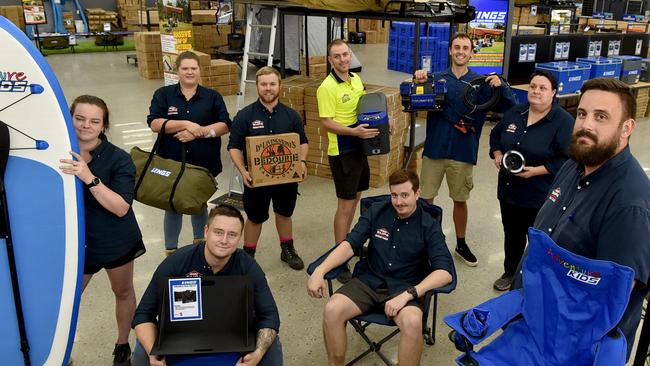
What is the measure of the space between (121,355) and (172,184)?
1.09 meters

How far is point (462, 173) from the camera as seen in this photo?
3.81 meters

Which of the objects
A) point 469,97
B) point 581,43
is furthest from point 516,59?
point 469,97

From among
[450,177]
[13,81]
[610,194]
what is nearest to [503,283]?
[450,177]

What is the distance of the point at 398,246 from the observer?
288 cm

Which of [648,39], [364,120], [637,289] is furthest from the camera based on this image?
[648,39]

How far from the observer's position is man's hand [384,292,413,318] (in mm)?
2586

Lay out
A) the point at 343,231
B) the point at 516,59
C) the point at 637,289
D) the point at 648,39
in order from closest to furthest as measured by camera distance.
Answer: the point at 637,289, the point at 343,231, the point at 516,59, the point at 648,39

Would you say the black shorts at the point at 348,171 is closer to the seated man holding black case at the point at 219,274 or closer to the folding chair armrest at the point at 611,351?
the seated man holding black case at the point at 219,274

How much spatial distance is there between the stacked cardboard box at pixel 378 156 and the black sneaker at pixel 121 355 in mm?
3180

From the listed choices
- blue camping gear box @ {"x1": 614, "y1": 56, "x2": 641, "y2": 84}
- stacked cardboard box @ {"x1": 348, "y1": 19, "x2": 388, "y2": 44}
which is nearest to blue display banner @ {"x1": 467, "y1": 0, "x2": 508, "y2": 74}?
blue camping gear box @ {"x1": 614, "y1": 56, "x2": 641, "y2": 84}

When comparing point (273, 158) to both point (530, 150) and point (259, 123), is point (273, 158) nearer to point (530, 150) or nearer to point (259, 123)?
point (259, 123)

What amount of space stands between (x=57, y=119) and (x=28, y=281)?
79 centimetres

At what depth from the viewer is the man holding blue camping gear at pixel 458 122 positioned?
3.63 metres

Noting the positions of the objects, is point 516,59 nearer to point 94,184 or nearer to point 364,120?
point 364,120
